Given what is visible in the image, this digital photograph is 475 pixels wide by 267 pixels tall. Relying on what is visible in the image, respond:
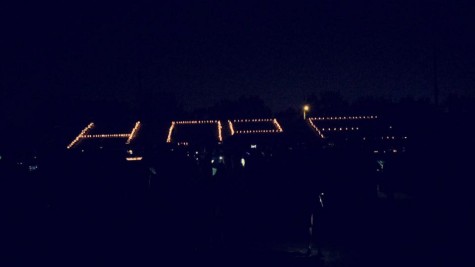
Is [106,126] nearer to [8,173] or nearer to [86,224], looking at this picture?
[8,173]

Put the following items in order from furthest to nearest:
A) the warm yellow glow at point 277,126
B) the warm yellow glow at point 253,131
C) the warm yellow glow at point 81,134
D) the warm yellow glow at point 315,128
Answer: the warm yellow glow at point 277,126, the warm yellow glow at point 253,131, the warm yellow glow at point 315,128, the warm yellow glow at point 81,134

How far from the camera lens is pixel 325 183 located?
8.99 meters

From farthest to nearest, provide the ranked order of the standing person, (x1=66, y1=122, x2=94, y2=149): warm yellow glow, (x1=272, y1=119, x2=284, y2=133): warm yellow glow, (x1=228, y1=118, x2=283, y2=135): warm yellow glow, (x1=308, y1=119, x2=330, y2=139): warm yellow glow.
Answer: (x1=272, y1=119, x2=284, y2=133): warm yellow glow → (x1=228, y1=118, x2=283, y2=135): warm yellow glow → (x1=308, y1=119, x2=330, y2=139): warm yellow glow → (x1=66, y1=122, x2=94, y2=149): warm yellow glow → the standing person

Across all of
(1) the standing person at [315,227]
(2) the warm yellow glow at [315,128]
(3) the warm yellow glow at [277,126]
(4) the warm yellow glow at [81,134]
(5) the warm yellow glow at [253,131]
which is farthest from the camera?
→ (3) the warm yellow glow at [277,126]

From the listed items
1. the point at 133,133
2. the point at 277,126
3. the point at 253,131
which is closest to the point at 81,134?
the point at 133,133

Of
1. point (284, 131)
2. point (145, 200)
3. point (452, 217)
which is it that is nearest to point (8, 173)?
point (145, 200)

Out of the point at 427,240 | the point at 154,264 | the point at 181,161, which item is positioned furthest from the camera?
the point at 181,161

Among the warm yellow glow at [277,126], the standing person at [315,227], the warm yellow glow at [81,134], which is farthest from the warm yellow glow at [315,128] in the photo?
the warm yellow glow at [81,134]

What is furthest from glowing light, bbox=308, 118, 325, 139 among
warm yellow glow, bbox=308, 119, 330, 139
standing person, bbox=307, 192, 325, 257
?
standing person, bbox=307, 192, 325, 257

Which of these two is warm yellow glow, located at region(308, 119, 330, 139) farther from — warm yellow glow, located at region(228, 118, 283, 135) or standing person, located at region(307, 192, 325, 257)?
standing person, located at region(307, 192, 325, 257)

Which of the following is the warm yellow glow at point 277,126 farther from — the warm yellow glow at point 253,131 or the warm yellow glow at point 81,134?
the warm yellow glow at point 81,134

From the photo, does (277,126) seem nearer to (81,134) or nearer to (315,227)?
(315,227)

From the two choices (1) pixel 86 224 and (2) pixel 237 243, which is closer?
(2) pixel 237 243

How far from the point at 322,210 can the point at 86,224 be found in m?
4.75
